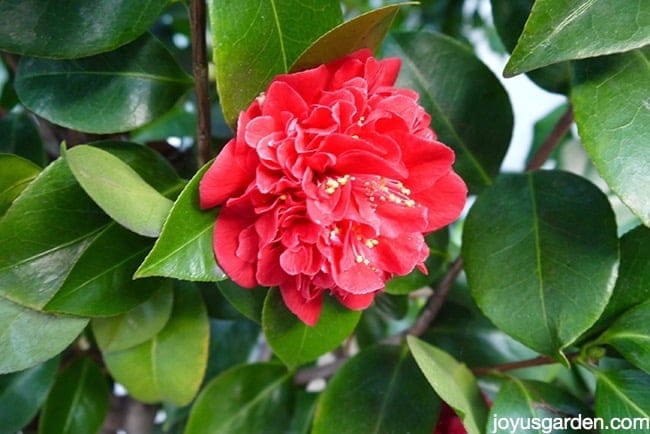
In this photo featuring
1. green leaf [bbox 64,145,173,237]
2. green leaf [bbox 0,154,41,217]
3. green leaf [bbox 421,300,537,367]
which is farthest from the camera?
green leaf [bbox 421,300,537,367]

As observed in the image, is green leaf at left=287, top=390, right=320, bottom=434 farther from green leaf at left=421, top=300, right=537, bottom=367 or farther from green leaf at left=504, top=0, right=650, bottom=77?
green leaf at left=504, top=0, right=650, bottom=77

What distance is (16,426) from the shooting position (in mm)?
716

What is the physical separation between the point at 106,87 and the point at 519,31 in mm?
352

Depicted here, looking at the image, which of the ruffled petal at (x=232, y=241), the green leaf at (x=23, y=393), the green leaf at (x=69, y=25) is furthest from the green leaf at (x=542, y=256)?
the green leaf at (x=23, y=393)

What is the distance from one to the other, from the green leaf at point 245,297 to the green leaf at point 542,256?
0.17 m

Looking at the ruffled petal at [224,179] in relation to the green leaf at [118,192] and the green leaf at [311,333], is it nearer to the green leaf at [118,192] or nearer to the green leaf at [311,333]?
the green leaf at [118,192]

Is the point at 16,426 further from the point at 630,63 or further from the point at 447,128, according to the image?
the point at 630,63

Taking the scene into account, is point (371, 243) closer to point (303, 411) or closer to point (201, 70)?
point (201, 70)

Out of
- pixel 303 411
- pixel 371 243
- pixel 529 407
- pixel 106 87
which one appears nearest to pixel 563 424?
pixel 529 407

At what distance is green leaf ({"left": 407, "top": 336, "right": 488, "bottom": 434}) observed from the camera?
20.8 inches

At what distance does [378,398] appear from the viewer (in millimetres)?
664

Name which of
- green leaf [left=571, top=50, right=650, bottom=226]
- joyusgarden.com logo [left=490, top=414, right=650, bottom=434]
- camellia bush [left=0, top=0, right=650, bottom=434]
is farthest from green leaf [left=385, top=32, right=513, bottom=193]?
joyusgarden.com logo [left=490, top=414, right=650, bottom=434]

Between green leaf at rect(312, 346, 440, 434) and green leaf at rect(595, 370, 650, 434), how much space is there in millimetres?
134

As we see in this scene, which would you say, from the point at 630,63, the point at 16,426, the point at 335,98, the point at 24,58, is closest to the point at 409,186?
the point at 335,98
